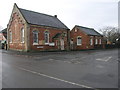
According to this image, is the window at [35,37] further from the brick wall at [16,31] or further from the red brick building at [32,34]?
the brick wall at [16,31]

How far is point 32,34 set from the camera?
2570 cm

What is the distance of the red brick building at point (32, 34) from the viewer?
83.3ft

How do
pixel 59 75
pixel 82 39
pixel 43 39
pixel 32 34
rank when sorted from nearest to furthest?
1. pixel 59 75
2. pixel 32 34
3. pixel 43 39
4. pixel 82 39

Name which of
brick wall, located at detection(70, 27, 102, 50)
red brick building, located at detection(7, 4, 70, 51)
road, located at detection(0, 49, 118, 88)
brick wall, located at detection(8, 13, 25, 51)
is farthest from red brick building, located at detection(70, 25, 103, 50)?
road, located at detection(0, 49, 118, 88)

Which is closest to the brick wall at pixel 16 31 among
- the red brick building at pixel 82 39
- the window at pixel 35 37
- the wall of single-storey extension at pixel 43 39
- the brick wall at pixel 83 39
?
the wall of single-storey extension at pixel 43 39

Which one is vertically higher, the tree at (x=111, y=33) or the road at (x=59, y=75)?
the tree at (x=111, y=33)

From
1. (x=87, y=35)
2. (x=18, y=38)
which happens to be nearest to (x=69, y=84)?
(x=18, y=38)

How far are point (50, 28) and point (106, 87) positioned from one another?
959 inches

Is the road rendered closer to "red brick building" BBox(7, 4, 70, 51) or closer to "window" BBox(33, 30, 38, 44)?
"red brick building" BBox(7, 4, 70, 51)

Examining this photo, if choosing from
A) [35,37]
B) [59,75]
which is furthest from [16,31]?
[59,75]

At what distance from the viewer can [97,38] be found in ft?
137

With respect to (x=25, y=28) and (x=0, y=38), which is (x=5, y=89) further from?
(x=0, y=38)

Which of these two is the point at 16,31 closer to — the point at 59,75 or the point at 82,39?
the point at 82,39

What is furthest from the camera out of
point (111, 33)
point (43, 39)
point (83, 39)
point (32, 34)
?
point (111, 33)
